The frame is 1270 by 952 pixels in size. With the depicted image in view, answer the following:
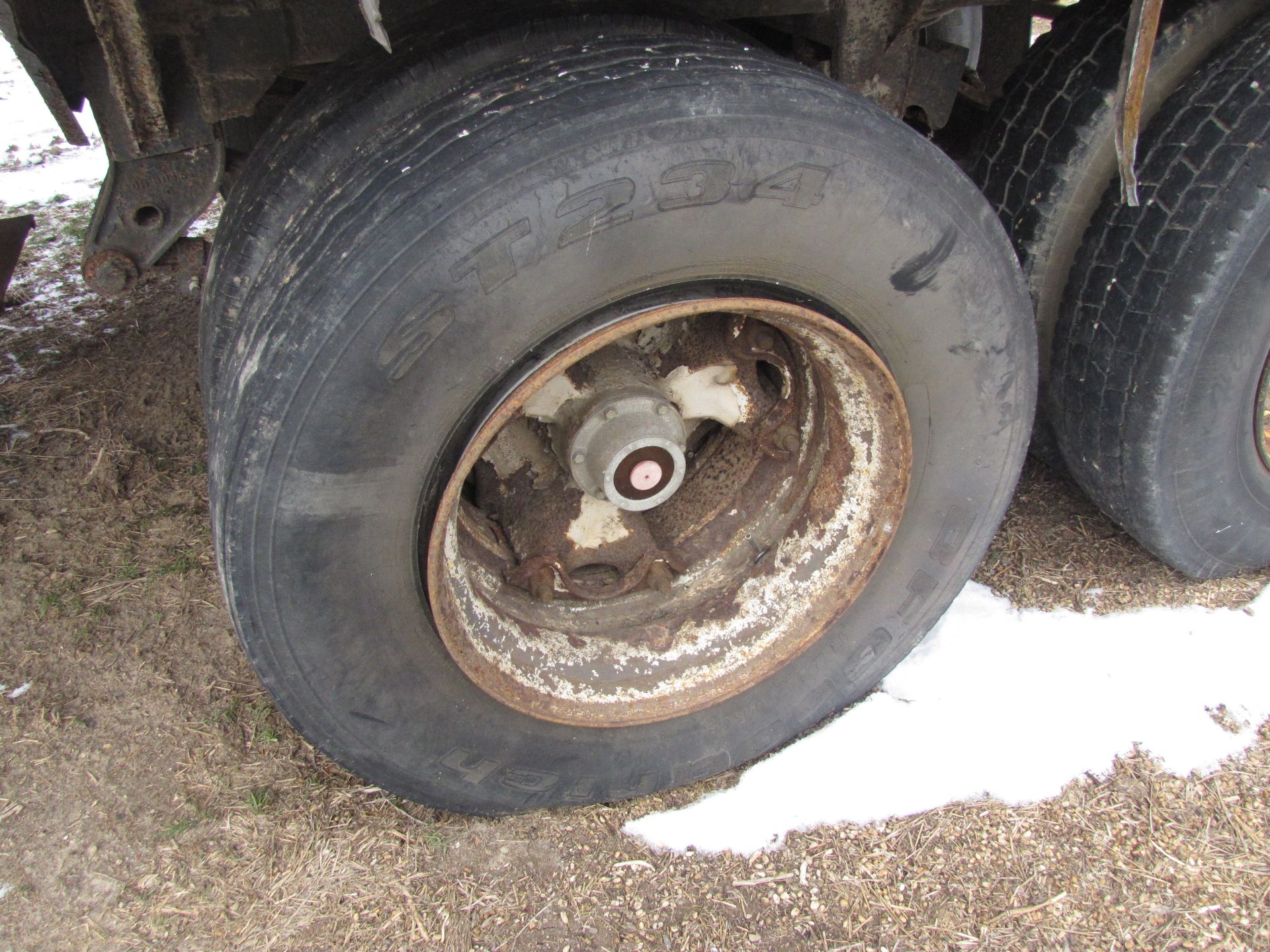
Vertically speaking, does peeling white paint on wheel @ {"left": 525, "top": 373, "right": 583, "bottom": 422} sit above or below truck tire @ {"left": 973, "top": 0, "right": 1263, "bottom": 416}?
below

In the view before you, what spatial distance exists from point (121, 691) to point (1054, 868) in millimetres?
2116

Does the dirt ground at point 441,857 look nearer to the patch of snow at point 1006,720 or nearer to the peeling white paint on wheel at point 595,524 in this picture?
the patch of snow at point 1006,720

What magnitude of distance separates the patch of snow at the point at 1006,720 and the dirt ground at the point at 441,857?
5cm

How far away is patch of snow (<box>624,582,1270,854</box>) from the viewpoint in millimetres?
1953

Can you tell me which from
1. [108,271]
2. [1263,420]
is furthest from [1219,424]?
[108,271]

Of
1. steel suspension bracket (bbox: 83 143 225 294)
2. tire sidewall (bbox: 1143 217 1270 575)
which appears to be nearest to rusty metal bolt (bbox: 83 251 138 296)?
steel suspension bracket (bbox: 83 143 225 294)

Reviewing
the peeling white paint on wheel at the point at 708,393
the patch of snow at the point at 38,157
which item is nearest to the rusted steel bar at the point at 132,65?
the peeling white paint on wheel at the point at 708,393

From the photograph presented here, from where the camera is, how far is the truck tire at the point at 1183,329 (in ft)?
5.92

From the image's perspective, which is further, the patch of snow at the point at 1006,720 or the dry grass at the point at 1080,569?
the dry grass at the point at 1080,569

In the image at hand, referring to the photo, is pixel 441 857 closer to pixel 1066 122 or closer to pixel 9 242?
pixel 1066 122

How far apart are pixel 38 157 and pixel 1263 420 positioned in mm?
5840

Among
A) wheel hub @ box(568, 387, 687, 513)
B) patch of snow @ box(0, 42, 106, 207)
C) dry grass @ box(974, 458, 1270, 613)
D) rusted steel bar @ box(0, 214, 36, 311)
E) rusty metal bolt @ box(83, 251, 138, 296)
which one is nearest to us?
wheel hub @ box(568, 387, 687, 513)

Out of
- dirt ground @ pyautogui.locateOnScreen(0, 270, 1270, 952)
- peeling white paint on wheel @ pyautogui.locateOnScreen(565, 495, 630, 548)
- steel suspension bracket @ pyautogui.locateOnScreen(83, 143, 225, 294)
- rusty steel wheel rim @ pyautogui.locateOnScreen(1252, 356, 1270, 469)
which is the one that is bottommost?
dirt ground @ pyautogui.locateOnScreen(0, 270, 1270, 952)

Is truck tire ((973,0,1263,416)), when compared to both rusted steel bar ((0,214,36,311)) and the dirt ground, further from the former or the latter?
rusted steel bar ((0,214,36,311))
